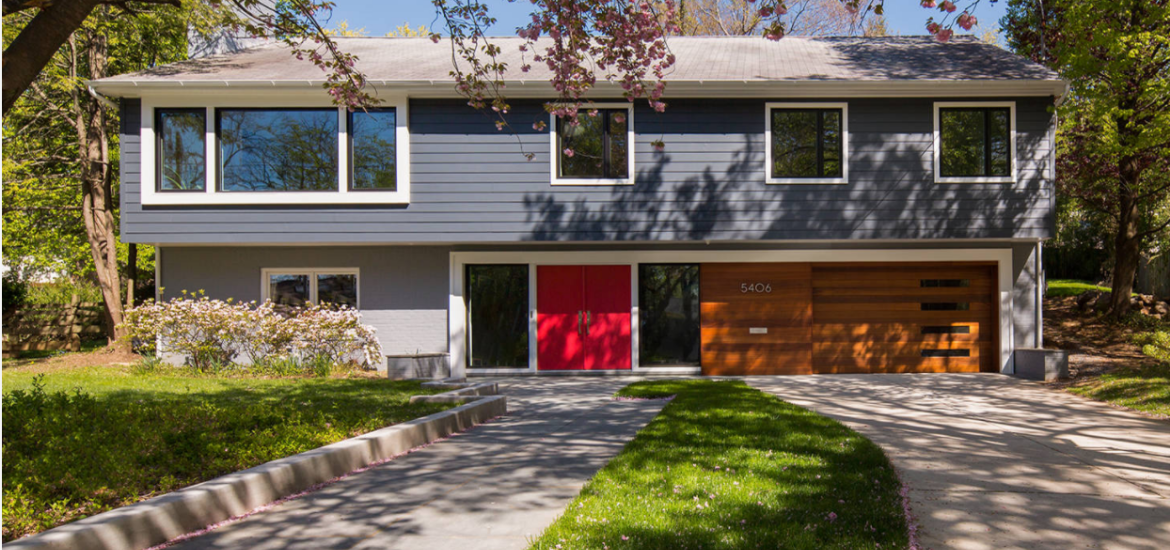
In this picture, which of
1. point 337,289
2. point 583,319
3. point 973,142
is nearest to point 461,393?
point 583,319

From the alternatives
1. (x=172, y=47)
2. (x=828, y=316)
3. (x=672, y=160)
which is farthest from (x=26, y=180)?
(x=828, y=316)

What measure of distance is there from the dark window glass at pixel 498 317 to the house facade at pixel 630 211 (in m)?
0.04

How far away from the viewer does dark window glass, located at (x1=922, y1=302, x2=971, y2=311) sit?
14328mm

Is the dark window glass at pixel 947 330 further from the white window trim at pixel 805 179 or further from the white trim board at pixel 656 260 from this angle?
the white window trim at pixel 805 179

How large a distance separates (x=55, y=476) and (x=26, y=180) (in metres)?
16.4

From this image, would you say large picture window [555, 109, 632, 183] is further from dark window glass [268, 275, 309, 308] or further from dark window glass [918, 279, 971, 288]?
dark window glass [918, 279, 971, 288]

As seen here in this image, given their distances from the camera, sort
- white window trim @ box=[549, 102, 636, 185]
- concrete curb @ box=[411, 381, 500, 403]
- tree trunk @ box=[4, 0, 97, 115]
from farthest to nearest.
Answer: white window trim @ box=[549, 102, 636, 185] < concrete curb @ box=[411, 381, 500, 403] < tree trunk @ box=[4, 0, 97, 115]

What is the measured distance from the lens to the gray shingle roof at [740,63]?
1361 cm

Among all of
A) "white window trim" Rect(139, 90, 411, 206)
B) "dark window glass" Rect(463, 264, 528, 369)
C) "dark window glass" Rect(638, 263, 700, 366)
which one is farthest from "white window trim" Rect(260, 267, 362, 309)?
"dark window glass" Rect(638, 263, 700, 366)

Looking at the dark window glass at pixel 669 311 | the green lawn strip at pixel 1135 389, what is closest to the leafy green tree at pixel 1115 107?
the green lawn strip at pixel 1135 389

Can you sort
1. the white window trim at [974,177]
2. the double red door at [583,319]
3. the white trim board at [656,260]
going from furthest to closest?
the double red door at [583,319]
the white trim board at [656,260]
the white window trim at [974,177]

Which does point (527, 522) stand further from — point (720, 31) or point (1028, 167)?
point (720, 31)

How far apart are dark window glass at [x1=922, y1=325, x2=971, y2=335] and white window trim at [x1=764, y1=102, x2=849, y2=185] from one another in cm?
341

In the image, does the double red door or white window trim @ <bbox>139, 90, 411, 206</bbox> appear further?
the double red door
